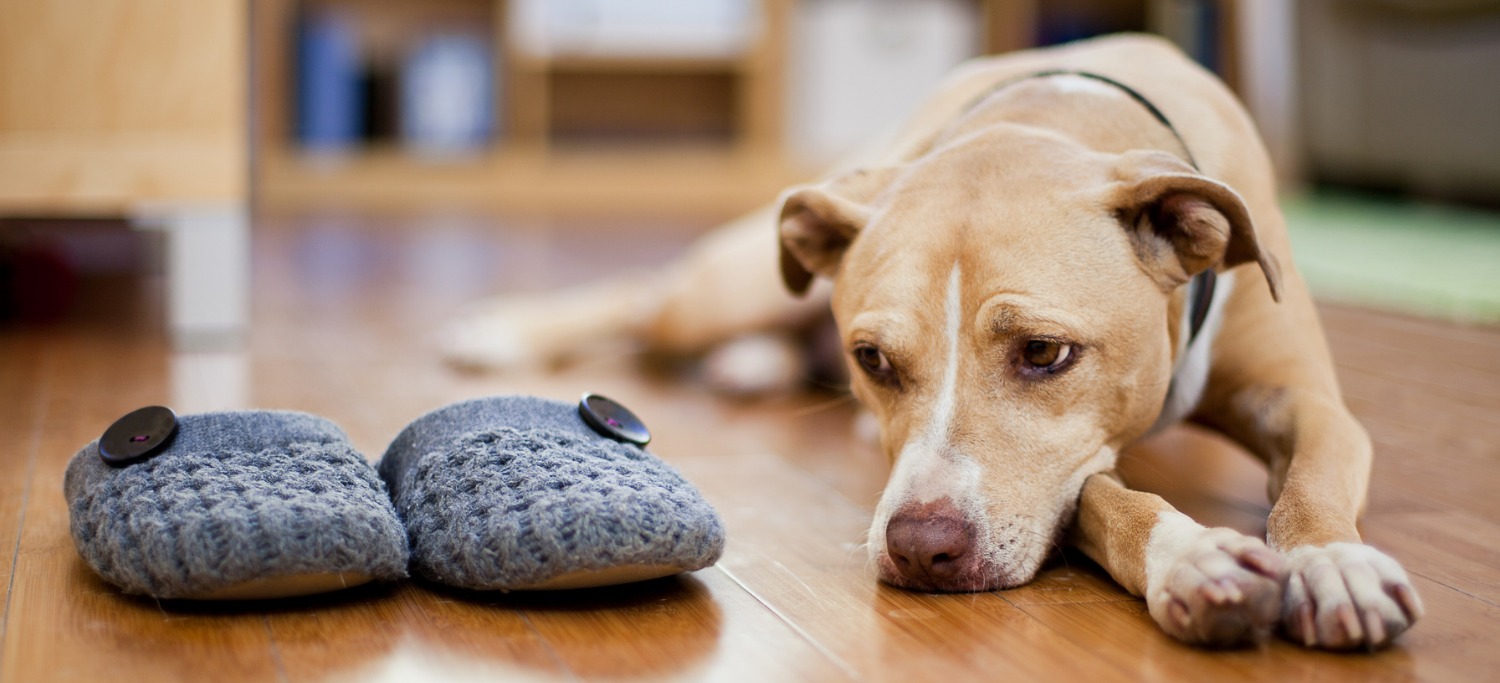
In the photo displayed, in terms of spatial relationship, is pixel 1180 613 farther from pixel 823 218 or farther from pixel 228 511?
pixel 228 511

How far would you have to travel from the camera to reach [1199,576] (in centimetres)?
108

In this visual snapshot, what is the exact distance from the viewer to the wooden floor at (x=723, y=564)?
106 centimetres

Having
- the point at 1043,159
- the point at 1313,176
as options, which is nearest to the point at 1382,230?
the point at 1313,176

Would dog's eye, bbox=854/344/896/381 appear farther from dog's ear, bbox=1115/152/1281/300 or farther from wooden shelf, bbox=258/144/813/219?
wooden shelf, bbox=258/144/813/219

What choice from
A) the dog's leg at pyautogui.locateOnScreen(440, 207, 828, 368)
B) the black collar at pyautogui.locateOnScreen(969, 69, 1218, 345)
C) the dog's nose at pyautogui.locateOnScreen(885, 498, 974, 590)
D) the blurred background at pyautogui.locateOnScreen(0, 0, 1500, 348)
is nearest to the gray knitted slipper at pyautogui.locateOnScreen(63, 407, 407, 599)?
the dog's nose at pyautogui.locateOnScreen(885, 498, 974, 590)

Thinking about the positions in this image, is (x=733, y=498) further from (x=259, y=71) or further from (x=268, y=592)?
(x=259, y=71)

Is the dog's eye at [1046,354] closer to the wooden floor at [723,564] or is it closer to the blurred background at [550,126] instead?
the wooden floor at [723,564]

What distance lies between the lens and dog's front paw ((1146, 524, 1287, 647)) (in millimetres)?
1059

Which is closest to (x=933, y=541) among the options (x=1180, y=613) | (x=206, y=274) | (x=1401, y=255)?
(x=1180, y=613)

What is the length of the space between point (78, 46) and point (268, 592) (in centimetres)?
169

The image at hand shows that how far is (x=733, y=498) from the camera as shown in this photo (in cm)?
161

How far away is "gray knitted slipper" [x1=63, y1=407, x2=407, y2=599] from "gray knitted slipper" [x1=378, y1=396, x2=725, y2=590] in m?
0.04

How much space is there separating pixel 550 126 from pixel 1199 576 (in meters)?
5.53

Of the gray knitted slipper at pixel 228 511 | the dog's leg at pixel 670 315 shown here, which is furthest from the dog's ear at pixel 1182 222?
the dog's leg at pixel 670 315
